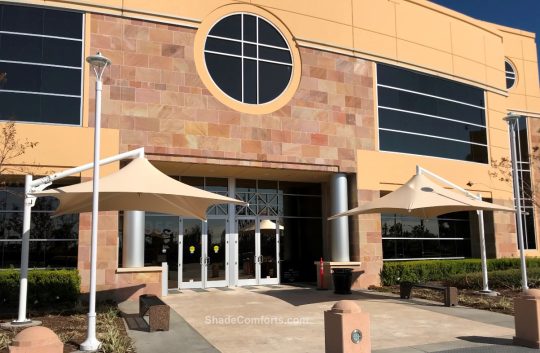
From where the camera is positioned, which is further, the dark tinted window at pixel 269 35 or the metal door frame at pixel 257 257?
the metal door frame at pixel 257 257

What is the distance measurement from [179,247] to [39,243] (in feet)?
15.6

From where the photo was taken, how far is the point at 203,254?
18.4 metres

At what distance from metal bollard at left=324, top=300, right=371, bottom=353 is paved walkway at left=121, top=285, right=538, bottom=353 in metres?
1.22

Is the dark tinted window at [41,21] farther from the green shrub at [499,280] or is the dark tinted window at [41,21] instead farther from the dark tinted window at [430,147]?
the green shrub at [499,280]

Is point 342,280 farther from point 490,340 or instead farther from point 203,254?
point 490,340

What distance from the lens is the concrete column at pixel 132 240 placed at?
50.7 ft

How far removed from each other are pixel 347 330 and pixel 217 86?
11.7m

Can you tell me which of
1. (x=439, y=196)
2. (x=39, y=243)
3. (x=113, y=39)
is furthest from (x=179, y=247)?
(x=439, y=196)

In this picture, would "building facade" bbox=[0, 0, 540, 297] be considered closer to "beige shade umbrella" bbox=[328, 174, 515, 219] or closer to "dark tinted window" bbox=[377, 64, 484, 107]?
"dark tinted window" bbox=[377, 64, 484, 107]

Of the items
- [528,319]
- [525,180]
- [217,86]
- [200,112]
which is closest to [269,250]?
[200,112]

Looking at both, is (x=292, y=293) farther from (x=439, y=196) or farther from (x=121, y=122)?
(x=121, y=122)

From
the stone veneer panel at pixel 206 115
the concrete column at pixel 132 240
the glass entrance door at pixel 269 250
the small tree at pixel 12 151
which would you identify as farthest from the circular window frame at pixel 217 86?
the small tree at pixel 12 151

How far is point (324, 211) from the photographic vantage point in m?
20.6

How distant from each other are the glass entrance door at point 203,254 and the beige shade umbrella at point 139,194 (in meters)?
5.54
